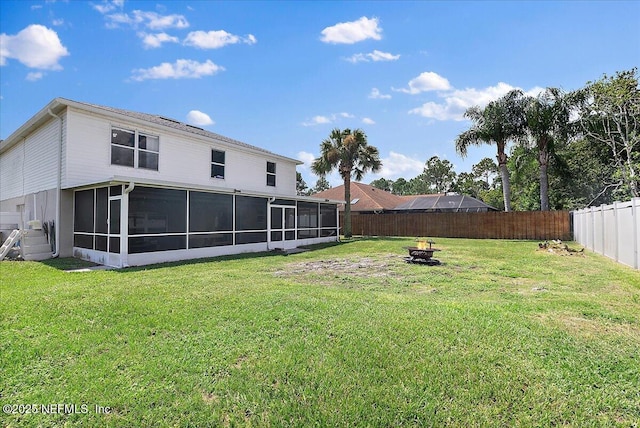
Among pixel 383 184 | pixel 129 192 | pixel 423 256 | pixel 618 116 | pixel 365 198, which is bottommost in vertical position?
pixel 423 256

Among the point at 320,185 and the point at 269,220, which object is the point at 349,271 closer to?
the point at 269,220

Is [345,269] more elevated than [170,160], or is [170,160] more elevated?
[170,160]

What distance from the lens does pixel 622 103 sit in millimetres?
16891

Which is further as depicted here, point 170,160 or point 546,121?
point 546,121

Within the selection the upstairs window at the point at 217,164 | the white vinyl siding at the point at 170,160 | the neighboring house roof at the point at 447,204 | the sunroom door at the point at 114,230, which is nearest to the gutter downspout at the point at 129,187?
the sunroom door at the point at 114,230

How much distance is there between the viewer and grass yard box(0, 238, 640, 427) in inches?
101

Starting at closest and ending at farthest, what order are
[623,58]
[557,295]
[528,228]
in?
[557,295] → [623,58] → [528,228]

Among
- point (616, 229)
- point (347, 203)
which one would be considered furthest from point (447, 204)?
point (616, 229)

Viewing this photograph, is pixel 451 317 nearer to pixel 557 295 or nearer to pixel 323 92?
pixel 557 295

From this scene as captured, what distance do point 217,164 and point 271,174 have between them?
11.6 feet

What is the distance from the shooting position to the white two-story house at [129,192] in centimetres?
965

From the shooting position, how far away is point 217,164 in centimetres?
1503

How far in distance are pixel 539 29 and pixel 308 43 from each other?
7.93m

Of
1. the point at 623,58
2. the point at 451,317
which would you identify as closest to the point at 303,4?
the point at 451,317
